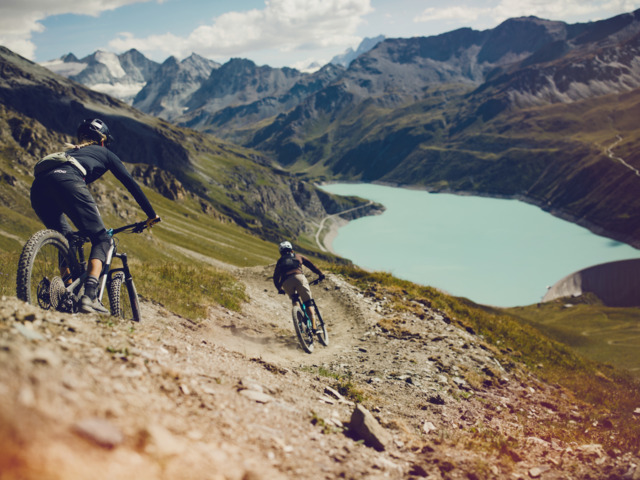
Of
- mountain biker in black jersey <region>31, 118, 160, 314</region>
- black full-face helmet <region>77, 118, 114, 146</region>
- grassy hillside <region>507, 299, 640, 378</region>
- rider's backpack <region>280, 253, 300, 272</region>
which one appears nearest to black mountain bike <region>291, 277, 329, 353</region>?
rider's backpack <region>280, 253, 300, 272</region>

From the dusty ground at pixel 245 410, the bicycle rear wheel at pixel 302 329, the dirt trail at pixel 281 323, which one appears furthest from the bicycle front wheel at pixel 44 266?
the bicycle rear wheel at pixel 302 329

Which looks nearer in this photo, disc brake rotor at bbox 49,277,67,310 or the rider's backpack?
disc brake rotor at bbox 49,277,67,310

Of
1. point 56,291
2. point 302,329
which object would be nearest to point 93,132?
point 56,291

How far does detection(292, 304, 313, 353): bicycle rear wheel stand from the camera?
14.1m

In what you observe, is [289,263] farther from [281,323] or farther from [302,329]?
[281,323]

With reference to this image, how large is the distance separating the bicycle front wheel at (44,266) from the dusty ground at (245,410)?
0.93 metres

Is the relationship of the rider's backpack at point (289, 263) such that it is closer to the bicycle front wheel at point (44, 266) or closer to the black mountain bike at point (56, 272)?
the black mountain bike at point (56, 272)

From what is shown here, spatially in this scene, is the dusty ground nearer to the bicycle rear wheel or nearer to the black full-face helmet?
the bicycle rear wheel

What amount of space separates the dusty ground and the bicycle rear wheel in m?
0.33

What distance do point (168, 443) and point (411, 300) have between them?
704 inches

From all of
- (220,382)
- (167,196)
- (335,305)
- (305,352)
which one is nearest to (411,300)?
(335,305)

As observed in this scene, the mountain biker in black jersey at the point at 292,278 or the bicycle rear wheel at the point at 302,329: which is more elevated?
the mountain biker in black jersey at the point at 292,278

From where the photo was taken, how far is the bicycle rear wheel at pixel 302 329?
1414 cm

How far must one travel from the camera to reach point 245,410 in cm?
625
